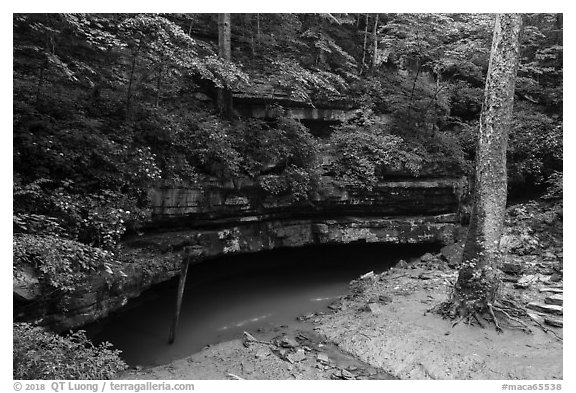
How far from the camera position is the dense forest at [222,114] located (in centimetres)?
659

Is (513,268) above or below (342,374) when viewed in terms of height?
above

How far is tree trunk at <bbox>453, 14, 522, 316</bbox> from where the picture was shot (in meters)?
7.40

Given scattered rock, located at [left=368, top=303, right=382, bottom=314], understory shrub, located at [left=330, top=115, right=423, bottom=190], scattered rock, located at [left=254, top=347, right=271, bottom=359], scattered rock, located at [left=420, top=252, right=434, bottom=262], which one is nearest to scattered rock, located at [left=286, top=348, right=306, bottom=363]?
scattered rock, located at [left=254, top=347, right=271, bottom=359]

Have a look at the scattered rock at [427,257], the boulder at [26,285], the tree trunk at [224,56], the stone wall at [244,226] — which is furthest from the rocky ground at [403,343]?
the tree trunk at [224,56]

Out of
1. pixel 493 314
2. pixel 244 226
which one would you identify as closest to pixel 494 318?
pixel 493 314

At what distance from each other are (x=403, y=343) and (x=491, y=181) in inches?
146

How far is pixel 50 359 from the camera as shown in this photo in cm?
473

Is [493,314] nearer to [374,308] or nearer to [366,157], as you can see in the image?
[374,308]

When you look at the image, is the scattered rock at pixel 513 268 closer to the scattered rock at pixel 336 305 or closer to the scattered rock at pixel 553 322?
the scattered rock at pixel 553 322

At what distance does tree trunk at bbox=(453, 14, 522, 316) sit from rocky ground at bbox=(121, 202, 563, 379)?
2.42 ft

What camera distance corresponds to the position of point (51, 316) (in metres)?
6.20

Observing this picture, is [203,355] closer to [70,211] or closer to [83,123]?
[70,211]

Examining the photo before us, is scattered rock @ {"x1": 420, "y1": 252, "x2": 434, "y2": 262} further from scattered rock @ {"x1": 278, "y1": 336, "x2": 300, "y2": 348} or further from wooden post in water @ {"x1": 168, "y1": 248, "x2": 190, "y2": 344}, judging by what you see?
wooden post in water @ {"x1": 168, "y1": 248, "x2": 190, "y2": 344}

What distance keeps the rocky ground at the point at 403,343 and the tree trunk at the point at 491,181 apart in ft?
2.42
